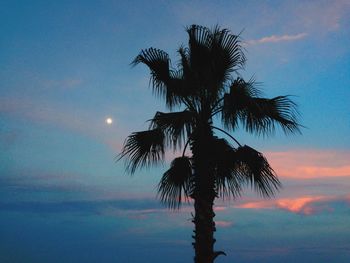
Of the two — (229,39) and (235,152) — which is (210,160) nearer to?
(235,152)

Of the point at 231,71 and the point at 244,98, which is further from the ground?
the point at 231,71

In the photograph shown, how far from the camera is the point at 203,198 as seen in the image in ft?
48.4

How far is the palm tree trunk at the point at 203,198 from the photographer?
1436cm

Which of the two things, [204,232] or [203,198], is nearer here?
[204,232]

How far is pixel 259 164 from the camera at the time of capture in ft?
49.9

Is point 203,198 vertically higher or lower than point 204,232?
higher

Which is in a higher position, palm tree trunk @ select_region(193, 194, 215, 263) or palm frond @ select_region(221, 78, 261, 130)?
palm frond @ select_region(221, 78, 261, 130)

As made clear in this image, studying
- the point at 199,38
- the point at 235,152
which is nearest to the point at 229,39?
the point at 199,38

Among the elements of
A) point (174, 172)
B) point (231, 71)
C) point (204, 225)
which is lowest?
point (204, 225)

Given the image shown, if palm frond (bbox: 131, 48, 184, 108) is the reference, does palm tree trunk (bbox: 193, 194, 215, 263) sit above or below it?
below

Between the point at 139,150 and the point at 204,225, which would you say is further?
the point at 139,150

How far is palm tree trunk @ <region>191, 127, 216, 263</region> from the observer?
47.1 ft

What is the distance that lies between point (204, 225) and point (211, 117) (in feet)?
9.78

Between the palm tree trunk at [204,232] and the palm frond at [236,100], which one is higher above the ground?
the palm frond at [236,100]
